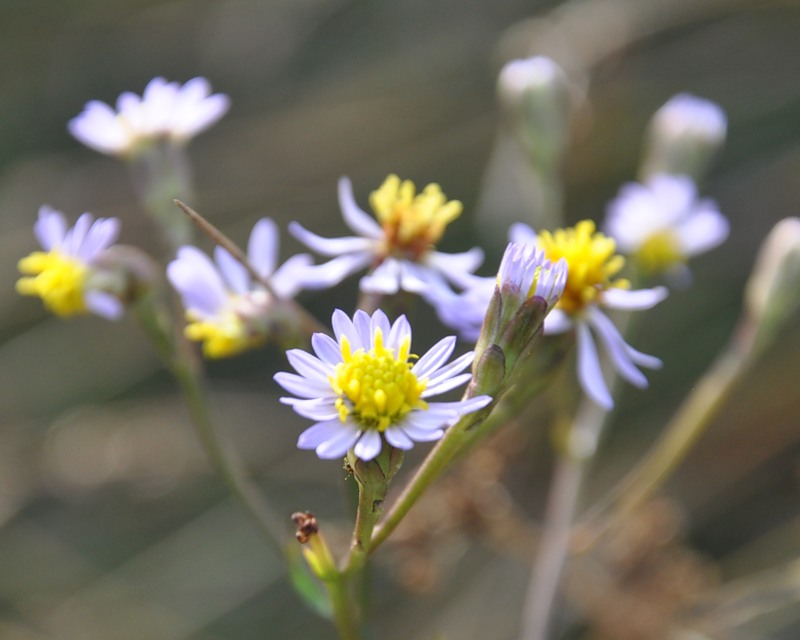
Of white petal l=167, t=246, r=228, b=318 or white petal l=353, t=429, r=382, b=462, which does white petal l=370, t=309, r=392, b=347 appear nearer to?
white petal l=353, t=429, r=382, b=462

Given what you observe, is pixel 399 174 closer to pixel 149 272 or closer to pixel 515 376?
pixel 149 272

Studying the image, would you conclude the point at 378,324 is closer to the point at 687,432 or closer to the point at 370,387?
the point at 370,387

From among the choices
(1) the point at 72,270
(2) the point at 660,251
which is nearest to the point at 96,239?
(1) the point at 72,270

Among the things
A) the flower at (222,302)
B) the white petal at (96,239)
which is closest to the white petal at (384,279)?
the flower at (222,302)

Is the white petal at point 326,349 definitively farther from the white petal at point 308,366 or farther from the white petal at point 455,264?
the white petal at point 455,264

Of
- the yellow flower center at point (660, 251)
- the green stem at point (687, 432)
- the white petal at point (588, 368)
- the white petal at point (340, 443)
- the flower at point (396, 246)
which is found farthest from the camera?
the yellow flower center at point (660, 251)
